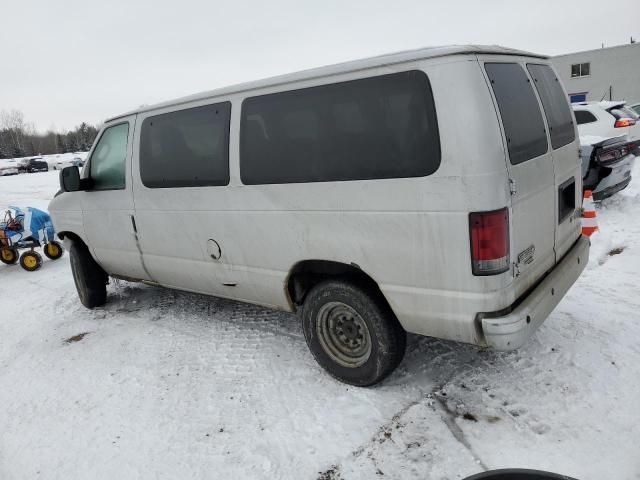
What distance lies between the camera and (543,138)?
313 centimetres

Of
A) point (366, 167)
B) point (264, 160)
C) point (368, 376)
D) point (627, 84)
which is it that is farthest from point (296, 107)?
point (627, 84)

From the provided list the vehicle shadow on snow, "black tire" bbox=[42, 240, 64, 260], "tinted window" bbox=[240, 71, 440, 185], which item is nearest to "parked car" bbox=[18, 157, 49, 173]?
"black tire" bbox=[42, 240, 64, 260]

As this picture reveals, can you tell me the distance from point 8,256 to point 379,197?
8002mm

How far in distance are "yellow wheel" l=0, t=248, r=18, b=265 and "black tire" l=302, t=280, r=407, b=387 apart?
7.12 metres

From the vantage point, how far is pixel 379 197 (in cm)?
288

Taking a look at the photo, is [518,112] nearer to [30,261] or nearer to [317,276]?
[317,276]

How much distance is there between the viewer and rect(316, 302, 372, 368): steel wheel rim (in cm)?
332

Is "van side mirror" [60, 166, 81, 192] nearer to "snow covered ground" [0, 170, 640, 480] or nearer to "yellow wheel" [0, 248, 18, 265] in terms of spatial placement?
"snow covered ground" [0, 170, 640, 480]

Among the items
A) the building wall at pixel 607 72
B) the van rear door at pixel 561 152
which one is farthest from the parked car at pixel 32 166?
the van rear door at pixel 561 152

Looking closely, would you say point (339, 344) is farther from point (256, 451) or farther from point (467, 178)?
point (467, 178)

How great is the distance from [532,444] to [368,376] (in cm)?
109

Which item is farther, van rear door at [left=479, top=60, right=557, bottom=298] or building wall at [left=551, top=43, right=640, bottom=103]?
building wall at [left=551, top=43, right=640, bottom=103]

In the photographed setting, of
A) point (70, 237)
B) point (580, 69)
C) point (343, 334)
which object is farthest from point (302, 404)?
point (580, 69)

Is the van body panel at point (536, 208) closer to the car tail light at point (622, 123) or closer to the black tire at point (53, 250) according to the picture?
the car tail light at point (622, 123)
